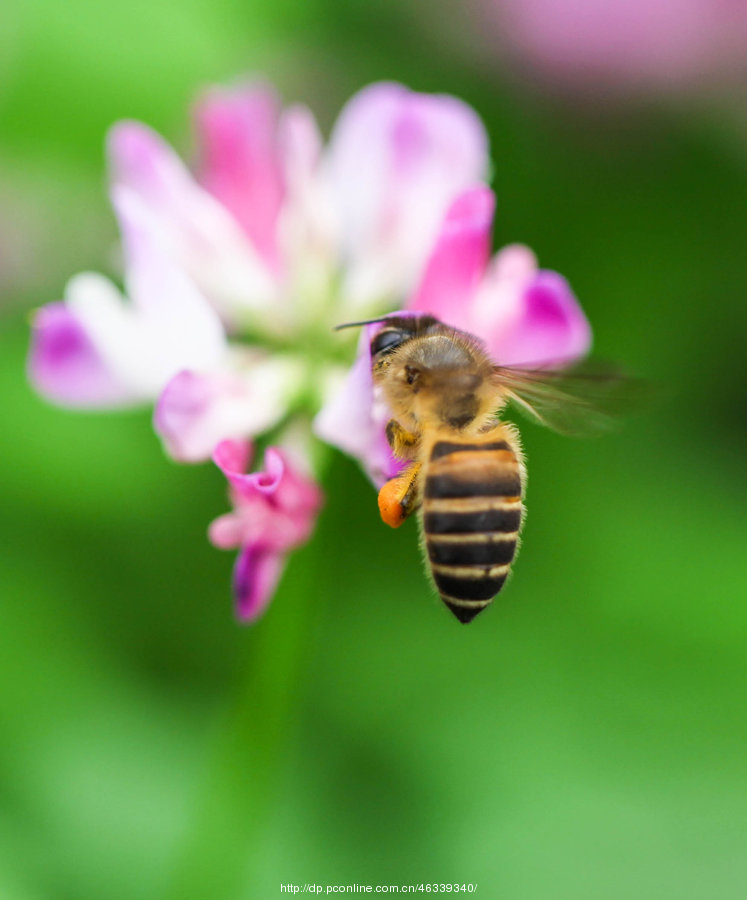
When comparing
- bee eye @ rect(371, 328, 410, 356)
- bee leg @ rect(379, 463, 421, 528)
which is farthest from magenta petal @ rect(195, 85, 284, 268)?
bee leg @ rect(379, 463, 421, 528)

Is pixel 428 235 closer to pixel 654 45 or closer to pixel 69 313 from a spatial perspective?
pixel 69 313

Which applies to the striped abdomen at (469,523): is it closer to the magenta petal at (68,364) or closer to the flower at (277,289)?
the flower at (277,289)

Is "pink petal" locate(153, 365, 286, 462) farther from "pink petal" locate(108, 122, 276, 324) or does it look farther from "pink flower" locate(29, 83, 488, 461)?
"pink petal" locate(108, 122, 276, 324)

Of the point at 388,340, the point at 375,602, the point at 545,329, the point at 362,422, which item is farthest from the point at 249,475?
the point at 375,602

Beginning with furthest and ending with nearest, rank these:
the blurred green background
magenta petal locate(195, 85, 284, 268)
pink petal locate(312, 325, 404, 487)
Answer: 1. the blurred green background
2. magenta petal locate(195, 85, 284, 268)
3. pink petal locate(312, 325, 404, 487)

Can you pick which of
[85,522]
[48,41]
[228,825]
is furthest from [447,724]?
[48,41]
